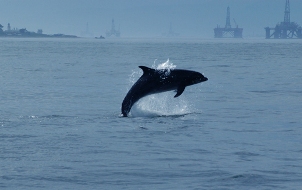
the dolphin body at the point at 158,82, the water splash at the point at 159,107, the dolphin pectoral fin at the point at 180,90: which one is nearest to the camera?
the dolphin pectoral fin at the point at 180,90

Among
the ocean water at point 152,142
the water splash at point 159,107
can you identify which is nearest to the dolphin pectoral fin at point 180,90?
the ocean water at point 152,142

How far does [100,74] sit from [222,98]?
58.0ft

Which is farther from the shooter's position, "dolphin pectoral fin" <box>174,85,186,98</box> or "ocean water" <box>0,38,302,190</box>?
"dolphin pectoral fin" <box>174,85,186,98</box>

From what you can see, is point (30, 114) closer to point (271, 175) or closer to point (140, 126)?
point (140, 126)

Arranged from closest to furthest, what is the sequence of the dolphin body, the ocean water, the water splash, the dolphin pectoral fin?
the ocean water
the dolphin pectoral fin
the dolphin body
the water splash

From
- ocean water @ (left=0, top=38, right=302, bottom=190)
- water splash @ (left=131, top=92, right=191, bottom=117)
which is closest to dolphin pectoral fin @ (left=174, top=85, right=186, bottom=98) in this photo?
ocean water @ (left=0, top=38, right=302, bottom=190)

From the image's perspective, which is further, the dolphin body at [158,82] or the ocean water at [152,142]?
the dolphin body at [158,82]

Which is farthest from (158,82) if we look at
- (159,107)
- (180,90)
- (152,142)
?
(159,107)

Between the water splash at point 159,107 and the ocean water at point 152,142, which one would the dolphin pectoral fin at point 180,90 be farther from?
the water splash at point 159,107

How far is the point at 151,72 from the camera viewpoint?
21.5 m

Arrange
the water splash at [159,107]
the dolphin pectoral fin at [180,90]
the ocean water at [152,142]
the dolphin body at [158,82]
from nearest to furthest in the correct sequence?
the ocean water at [152,142], the dolphin pectoral fin at [180,90], the dolphin body at [158,82], the water splash at [159,107]

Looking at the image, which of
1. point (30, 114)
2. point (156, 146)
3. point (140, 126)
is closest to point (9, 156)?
point (156, 146)

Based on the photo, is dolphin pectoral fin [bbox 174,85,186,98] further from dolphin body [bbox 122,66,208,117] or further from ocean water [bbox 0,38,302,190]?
ocean water [bbox 0,38,302,190]

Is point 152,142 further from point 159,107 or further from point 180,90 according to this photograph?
point 159,107
